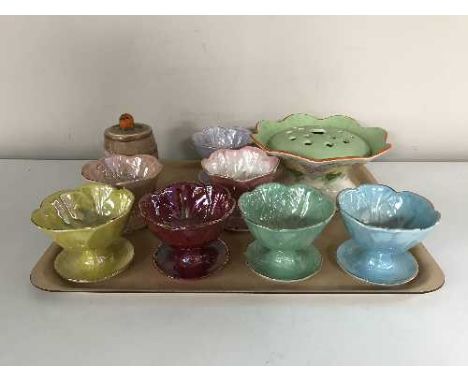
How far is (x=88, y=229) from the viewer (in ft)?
1.40

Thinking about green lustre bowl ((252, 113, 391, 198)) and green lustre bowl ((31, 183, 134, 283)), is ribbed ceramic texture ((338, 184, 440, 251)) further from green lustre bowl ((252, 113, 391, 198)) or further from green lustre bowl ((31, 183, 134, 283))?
green lustre bowl ((31, 183, 134, 283))

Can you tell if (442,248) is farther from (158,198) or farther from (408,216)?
(158,198)

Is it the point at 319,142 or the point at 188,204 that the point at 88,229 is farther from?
the point at 319,142

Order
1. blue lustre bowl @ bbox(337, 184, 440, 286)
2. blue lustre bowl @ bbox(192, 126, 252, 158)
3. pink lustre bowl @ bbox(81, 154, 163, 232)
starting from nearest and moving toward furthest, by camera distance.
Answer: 1. blue lustre bowl @ bbox(337, 184, 440, 286)
2. pink lustre bowl @ bbox(81, 154, 163, 232)
3. blue lustre bowl @ bbox(192, 126, 252, 158)

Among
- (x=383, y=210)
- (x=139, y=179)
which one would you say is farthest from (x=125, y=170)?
(x=383, y=210)

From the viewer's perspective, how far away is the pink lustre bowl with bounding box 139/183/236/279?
1.45 feet

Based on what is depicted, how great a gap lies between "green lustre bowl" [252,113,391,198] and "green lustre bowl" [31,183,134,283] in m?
0.17

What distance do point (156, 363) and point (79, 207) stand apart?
0.19 meters

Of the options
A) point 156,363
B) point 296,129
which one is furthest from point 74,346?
point 296,129
